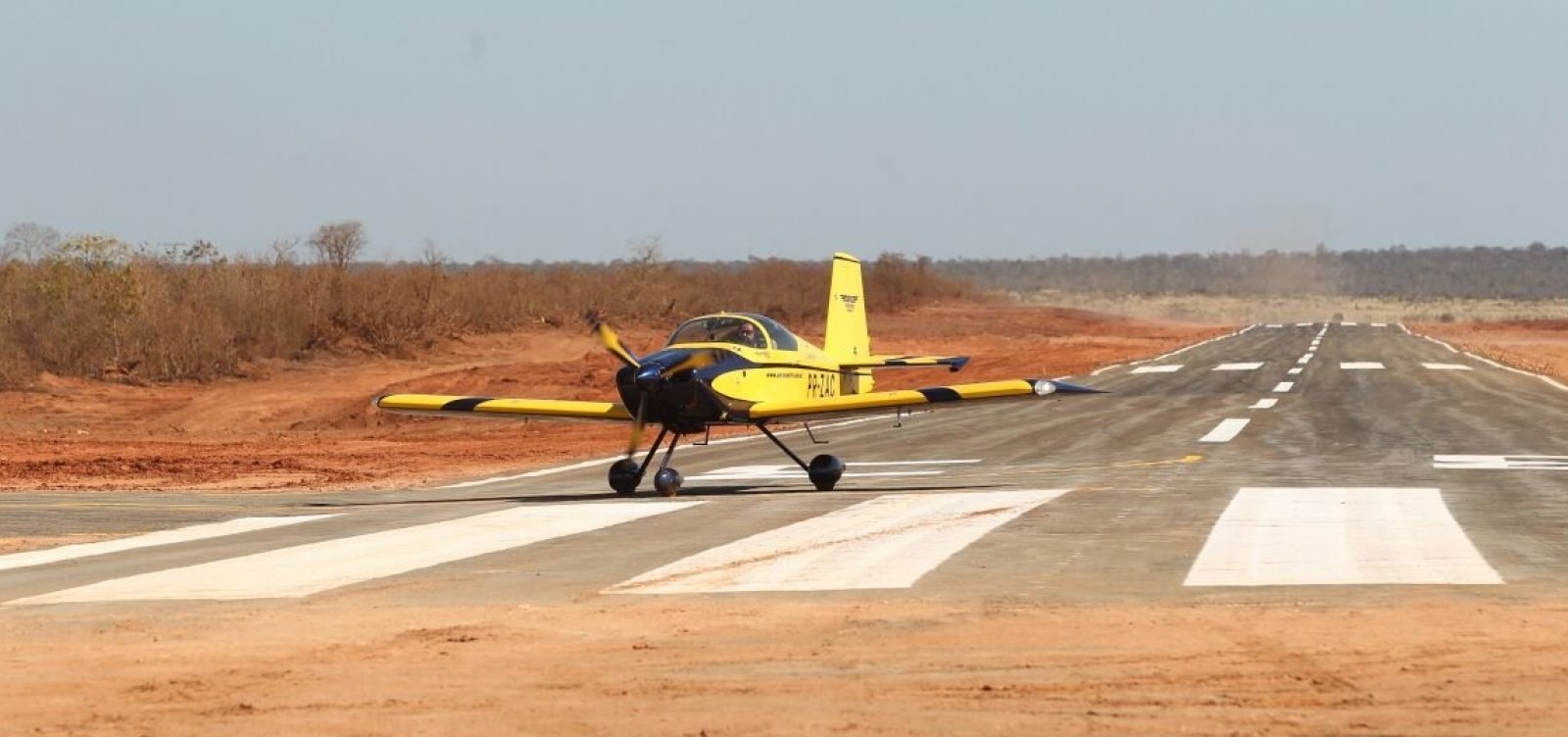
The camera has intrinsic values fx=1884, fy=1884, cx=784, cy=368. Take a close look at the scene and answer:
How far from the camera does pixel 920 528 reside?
49.3 ft

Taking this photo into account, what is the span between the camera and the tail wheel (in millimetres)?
20234

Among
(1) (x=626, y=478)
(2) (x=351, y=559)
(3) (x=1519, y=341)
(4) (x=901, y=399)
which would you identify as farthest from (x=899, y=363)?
(3) (x=1519, y=341)

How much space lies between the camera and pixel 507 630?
9703 millimetres

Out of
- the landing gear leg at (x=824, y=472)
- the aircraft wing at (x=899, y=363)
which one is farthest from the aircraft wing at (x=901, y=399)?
the aircraft wing at (x=899, y=363)

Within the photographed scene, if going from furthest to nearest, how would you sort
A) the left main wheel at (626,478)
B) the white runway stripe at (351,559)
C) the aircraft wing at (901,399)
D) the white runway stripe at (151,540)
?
the left main wheel at (626,478)
the aircraft wing at (901,399)
the white runway stripe at (151,540)
the white runway stripe at (351,559)

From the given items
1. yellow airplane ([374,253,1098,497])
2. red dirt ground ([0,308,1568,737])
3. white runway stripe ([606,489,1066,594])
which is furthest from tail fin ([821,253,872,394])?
red dirt ground ([0,308,1568,737])

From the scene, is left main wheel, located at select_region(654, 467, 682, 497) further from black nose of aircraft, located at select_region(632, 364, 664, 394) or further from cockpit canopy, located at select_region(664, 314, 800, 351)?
cockpit canopy, located at select_region(664, 314, 800, 351)

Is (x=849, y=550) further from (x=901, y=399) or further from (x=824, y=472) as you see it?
(x=824, y=472)

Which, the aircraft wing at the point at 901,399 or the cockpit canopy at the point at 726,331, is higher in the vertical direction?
the cockpit canopy at the point at 726,331

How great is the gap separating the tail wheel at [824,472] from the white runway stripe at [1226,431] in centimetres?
964

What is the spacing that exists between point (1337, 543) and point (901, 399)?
7.13 m

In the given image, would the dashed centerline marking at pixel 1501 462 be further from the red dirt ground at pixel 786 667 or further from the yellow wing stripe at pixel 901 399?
the red dirt ground at pixel 786 667

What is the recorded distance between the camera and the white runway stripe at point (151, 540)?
14430 millimetres

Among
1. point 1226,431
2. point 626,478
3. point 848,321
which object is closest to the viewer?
point 626,478
